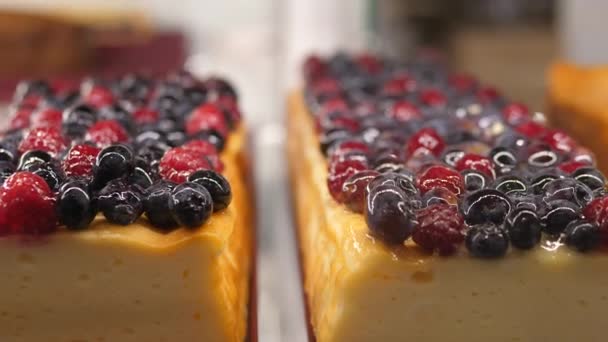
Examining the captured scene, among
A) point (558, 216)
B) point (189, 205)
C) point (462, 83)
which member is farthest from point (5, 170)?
point (462, 83)

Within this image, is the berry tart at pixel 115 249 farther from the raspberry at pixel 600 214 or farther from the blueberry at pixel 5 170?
the raspberry at pixel 600 214

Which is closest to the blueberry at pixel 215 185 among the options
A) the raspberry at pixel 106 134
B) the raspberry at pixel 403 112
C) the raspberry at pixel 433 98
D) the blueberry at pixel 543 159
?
the raspberry at pixel 106 134

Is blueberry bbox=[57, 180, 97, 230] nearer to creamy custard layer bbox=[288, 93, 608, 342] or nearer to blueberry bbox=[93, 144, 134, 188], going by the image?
blueberry bbox=[93, 144, 134, 188]

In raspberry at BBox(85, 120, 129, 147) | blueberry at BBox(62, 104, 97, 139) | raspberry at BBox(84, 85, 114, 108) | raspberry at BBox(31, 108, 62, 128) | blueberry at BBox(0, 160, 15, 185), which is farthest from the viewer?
raspberry at BBox(84, 85, 114, 108)

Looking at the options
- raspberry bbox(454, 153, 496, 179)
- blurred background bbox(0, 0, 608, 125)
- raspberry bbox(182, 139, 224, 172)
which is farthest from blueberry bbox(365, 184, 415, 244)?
blurred background bbox(0, 0, 608, 125)

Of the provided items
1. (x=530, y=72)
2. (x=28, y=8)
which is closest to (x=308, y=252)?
(x=28, y=8)

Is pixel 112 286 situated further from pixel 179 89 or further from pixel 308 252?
pixel 179 89
